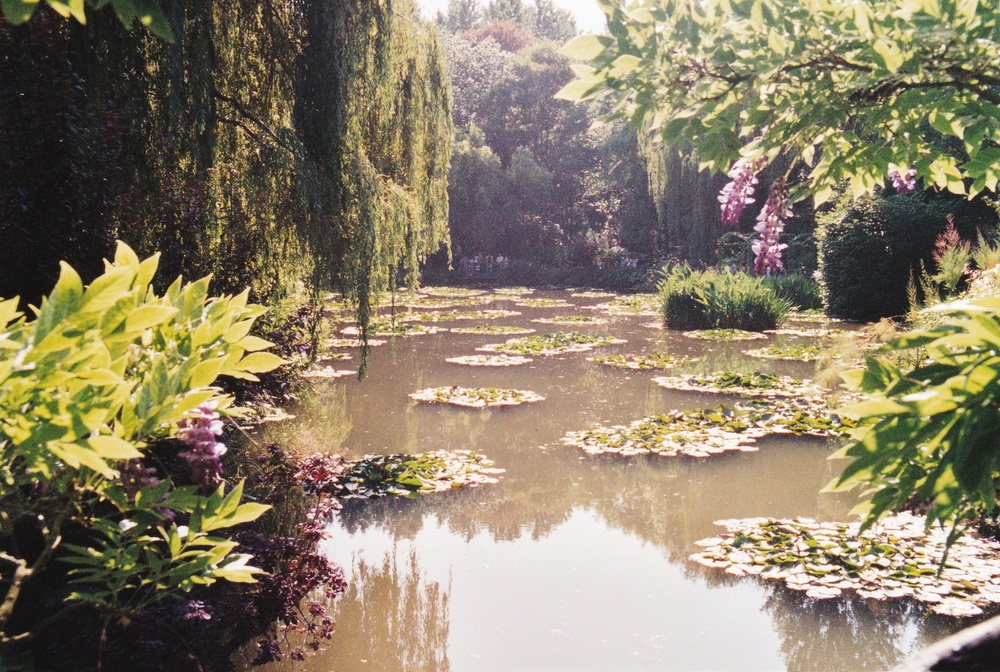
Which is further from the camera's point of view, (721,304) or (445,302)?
(445,302)

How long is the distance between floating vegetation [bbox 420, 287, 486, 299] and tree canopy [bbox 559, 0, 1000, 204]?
24574mm

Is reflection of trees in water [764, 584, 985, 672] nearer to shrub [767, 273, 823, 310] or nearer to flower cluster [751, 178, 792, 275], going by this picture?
flower cluster [751, 178, 792, 275]

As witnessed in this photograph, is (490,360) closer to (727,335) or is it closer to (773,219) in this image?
(727,335)

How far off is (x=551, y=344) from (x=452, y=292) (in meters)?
14.5

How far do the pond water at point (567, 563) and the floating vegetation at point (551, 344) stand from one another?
15.5 ft

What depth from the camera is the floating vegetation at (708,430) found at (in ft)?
24.5

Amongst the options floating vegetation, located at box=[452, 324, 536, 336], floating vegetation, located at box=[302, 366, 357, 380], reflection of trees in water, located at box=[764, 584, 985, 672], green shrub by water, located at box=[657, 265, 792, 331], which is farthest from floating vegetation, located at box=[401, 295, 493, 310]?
reflection of trees in water, located at box=[764, 584, 985, 672]

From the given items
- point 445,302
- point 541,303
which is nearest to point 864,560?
point 541,303

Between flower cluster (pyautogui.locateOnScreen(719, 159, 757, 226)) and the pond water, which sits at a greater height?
flower cluster (pyautogui.locateOnScreen(719, 159, 757, 226))

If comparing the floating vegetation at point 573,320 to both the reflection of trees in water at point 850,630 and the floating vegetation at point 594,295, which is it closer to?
the floating vegetation at point 594,295

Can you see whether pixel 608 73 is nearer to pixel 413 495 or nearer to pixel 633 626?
pixel 633 626

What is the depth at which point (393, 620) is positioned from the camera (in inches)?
165

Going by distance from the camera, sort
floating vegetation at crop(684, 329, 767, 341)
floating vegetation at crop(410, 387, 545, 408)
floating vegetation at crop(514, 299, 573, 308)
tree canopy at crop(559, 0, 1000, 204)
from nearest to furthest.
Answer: tree canopy at crop(559, 0, 1000, 204) → floating vegetation at crop(410, 387, 545, 408) → floating vegetation at crop(684, 329, 767, 341) → floating vegetation at crop(514, 299, 573, 308)

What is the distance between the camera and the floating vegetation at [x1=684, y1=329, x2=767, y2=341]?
1611 cm
